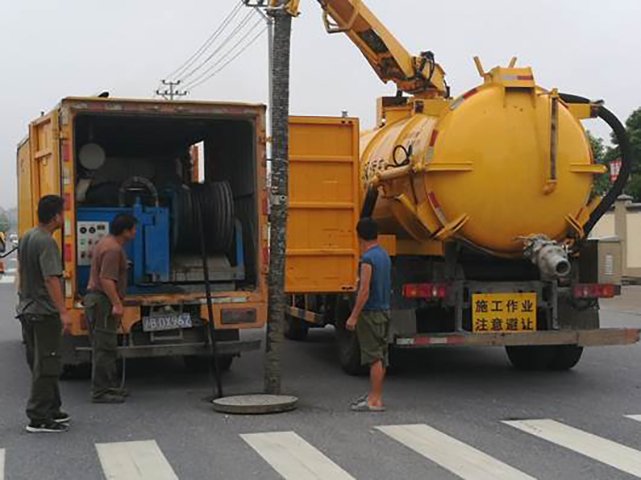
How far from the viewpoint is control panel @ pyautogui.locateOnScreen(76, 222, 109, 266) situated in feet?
30.1

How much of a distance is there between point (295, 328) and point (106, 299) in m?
5.48

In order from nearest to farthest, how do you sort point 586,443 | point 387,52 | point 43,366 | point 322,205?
point 586,443, point 43,366, point 322,205, point 387,52

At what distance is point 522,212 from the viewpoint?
29.9 feet

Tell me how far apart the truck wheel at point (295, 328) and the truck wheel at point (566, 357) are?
4116mm

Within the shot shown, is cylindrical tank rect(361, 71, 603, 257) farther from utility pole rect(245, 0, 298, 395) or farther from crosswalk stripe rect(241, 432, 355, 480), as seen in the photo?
crosswalk stripe rect(241, 432, 355, 480)

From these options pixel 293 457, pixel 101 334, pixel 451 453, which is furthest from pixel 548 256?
pixel 101 334

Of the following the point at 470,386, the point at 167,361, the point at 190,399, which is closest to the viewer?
the point at 190,399

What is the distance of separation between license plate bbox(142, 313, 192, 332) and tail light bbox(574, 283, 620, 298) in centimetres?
404

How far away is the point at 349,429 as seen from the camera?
7.40 metres

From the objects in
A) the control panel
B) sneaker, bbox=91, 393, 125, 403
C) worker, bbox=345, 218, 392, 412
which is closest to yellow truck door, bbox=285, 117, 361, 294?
worker, bbox=345, 218, 392, 412

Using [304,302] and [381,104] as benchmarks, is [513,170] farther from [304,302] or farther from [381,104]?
[304,302]

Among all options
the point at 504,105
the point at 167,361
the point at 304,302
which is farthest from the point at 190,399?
the point at 504,105

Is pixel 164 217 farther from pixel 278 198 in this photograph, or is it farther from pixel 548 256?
pixel 548 256

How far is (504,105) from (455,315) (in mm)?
2173
